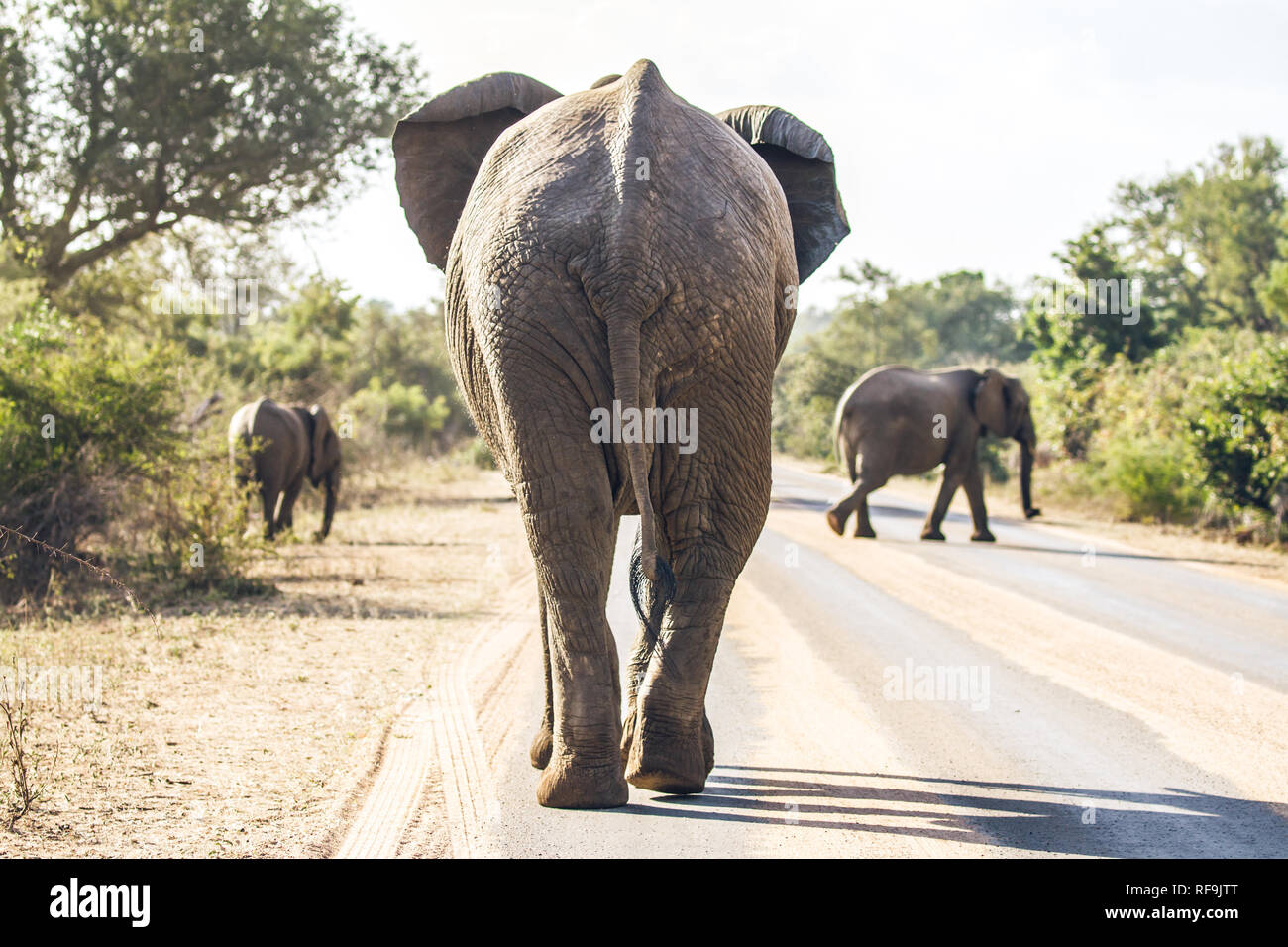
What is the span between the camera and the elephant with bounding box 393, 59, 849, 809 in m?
4.29

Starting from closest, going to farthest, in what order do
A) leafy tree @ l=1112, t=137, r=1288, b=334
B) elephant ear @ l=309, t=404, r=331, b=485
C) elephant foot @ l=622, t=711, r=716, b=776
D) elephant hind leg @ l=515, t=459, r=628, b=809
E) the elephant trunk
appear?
elephant hind leg @ l=515, t=459, r=628, b=809, elephant foot @ l=622, t=711, r=716, b=776, elephant ear @ l=309, t=404, r=331, b=485, the elephant trunk, leafy tree @ l=1112, t=137, r=1288, b=334

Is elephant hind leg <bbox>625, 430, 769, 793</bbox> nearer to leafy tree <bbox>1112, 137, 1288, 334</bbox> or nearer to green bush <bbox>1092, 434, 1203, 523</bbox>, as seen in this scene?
green bush <bbox>1092, 434, 1203, 523</bbox>

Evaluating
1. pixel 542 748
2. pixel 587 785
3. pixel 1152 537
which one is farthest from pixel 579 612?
pixel 1152 537

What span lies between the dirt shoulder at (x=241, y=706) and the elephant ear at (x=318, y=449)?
346 cm

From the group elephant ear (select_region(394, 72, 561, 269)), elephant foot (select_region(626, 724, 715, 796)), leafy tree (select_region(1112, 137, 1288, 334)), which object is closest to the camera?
elephant foot (select_region(626, 724, 715, 796))

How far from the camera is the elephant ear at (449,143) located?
5434 millimetres

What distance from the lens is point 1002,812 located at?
4895 millimetres

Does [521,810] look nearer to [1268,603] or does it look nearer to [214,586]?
[214,586]

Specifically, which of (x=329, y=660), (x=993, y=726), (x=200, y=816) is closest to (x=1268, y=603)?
(x=993, y=726)
